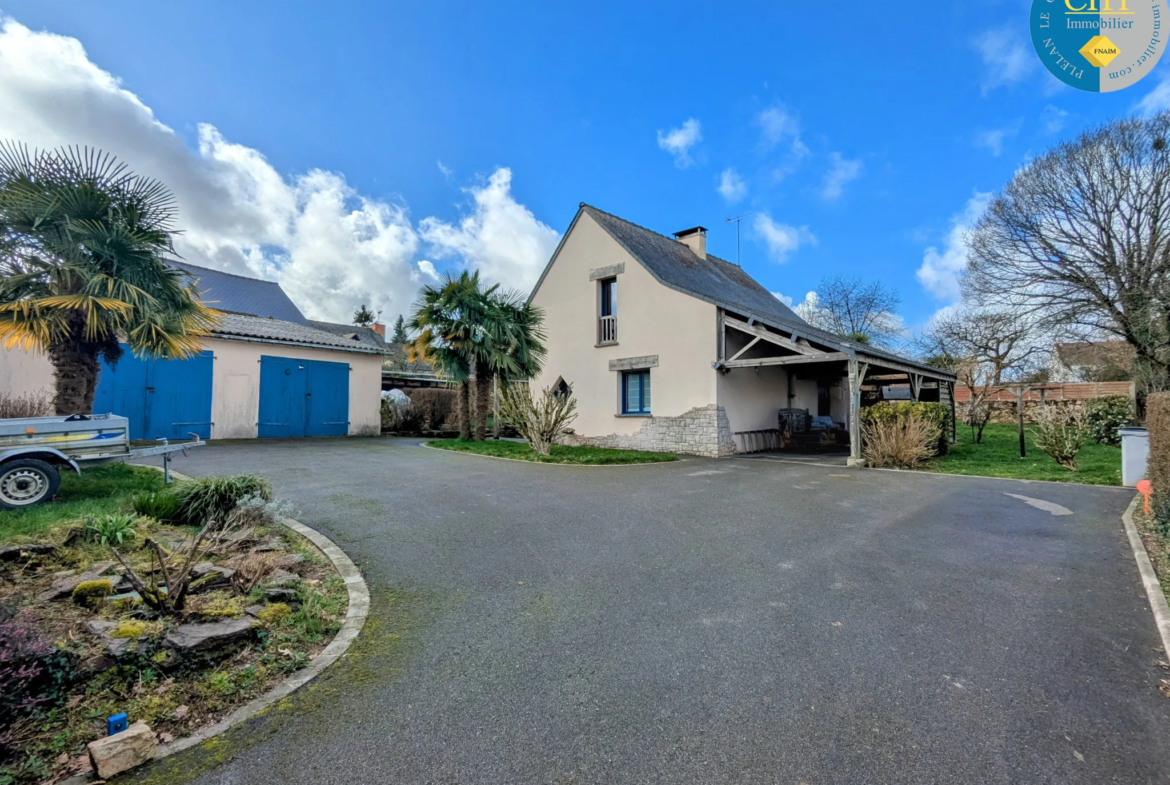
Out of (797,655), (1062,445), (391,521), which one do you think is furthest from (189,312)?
(1062,445)

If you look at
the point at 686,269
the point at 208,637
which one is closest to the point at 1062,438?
the point at 686,269

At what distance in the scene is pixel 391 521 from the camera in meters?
5.81

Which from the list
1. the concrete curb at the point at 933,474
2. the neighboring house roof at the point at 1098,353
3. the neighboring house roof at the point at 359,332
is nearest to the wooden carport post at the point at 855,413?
the concrete curb at the point at 933,474

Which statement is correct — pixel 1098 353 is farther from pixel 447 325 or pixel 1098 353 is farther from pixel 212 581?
pixel 212 581

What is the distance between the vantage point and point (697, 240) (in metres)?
19.7

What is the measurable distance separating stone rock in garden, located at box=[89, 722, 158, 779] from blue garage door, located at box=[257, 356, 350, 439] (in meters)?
14.7

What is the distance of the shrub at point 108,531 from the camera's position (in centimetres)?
421

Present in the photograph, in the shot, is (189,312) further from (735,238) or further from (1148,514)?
(735,238)

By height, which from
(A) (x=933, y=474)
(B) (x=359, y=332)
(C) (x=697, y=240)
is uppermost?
(C) (x=697, y=240)

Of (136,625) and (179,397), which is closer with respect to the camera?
(136,625)

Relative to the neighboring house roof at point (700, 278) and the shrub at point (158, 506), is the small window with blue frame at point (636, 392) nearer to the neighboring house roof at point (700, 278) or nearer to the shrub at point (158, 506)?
the neighboring house roof at point (700, 278)

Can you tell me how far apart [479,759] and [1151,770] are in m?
2.72

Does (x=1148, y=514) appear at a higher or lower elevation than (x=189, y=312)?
lower

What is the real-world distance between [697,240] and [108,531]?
1902 centimetres
